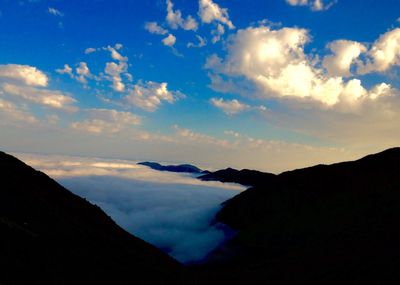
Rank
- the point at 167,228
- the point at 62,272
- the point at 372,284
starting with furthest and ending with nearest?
the point at 167,228, the point at 372,284, the point at 62,272

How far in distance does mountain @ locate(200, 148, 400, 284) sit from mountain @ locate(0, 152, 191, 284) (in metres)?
11.8

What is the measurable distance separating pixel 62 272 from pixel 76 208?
20374mm

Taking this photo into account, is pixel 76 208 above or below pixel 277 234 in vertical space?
above

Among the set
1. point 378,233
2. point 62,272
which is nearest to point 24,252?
point 62,272

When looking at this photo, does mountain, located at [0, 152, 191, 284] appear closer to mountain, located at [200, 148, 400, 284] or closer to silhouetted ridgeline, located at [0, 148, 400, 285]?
silhouetted ridgeline, located at [0, 148, 400, 285]

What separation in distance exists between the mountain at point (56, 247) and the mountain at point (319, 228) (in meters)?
11.8

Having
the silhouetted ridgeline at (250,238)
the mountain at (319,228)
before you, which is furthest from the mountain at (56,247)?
the mountain at (319,228)

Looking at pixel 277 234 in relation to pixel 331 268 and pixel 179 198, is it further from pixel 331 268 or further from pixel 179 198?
pixel 179 198

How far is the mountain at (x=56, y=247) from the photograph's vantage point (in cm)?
2183

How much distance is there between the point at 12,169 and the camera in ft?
136

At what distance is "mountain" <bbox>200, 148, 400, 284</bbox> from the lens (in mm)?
37500

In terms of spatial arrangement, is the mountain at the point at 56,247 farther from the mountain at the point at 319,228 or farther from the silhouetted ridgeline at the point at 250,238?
the mountain at the point at 319,228

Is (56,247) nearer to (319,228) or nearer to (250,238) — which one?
(319,228)

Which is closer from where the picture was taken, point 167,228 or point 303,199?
point 303,199
